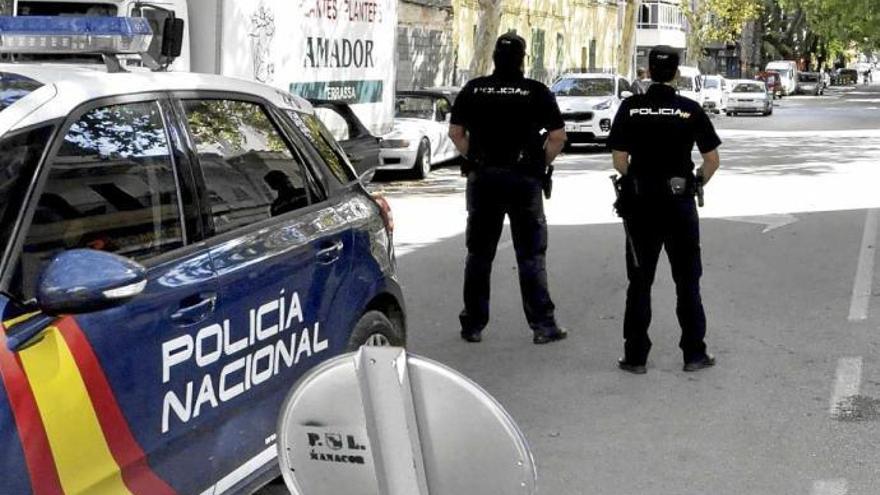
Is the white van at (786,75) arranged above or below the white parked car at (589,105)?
above

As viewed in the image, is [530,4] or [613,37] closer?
[530,4]

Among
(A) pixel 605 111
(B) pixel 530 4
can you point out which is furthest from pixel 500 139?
(B) pixel 530 4

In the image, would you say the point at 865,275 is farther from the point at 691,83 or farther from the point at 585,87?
the point at 691,83

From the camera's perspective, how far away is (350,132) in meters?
17.4

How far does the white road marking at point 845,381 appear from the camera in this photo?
7172mm

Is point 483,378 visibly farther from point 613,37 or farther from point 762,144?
point 613,37

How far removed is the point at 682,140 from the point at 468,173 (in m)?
1.44

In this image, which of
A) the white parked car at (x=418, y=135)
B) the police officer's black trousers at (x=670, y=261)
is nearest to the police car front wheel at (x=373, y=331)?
the police officer's black trousers at (x=670, y=261)

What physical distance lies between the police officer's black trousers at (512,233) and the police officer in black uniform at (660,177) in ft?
2.50

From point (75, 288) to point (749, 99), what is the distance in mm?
52154

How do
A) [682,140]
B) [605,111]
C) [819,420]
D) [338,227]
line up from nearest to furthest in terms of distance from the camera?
1. [338,227]
2. [819,420]
3. [682,140]
4. [605,111]

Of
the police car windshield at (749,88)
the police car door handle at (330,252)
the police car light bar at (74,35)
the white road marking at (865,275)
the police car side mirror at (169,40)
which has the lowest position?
the white road marking at (865,275)

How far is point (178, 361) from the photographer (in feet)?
13.0

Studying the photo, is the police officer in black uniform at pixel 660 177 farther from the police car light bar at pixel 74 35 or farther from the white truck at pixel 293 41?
the white truck at pixel 293 41
